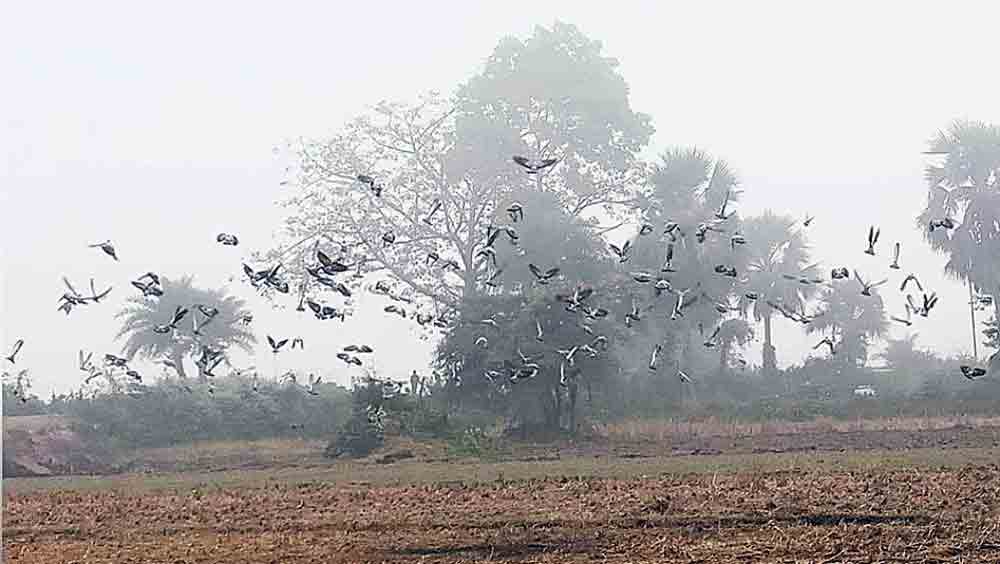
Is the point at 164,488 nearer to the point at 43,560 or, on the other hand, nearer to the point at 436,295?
the point at 43,560

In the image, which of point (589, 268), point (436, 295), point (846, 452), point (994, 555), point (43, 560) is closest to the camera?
point (994, 555)

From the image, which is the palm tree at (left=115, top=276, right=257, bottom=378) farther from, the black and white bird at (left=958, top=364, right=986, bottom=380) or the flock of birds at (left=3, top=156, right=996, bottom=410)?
the black and white bird at (left=958, top=364, right=986, bottom=380)

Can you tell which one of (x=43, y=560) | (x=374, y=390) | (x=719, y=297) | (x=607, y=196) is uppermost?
(x=607, y=196)

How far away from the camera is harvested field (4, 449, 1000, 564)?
43.7 ft

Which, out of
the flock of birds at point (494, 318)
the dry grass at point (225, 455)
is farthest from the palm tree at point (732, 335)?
the dry grass at point (225, 455)

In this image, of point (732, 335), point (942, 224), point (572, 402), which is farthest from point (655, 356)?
point (942, 224)

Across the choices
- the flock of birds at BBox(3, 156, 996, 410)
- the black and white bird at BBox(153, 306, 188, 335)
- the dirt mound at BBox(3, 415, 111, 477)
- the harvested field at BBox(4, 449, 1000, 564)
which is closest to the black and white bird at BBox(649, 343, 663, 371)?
the flock of birds at BBox(3, 156, 996, 410)

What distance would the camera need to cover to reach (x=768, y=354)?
4553cm

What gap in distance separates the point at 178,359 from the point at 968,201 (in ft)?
88.8

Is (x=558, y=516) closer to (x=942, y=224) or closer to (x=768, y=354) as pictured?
(x=942, y=224)

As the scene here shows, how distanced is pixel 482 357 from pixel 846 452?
13004 mm

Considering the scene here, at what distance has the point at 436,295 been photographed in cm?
4316

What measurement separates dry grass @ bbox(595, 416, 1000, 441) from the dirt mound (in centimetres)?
1396

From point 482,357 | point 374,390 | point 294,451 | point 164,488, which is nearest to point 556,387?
point 482,357
